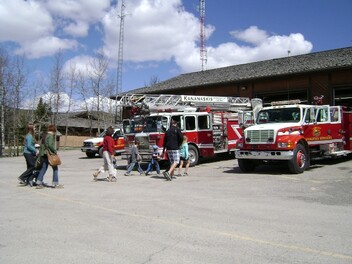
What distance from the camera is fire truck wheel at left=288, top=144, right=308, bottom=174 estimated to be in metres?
12.9

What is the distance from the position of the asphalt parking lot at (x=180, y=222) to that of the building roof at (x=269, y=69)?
13.5 metres

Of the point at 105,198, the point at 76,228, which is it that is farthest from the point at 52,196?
the point at 76,228

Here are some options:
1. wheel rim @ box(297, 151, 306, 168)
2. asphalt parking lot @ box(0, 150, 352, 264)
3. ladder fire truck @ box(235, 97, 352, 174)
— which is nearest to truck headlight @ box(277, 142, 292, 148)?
ladder fire truck @ box(235, 97, 352, 174)

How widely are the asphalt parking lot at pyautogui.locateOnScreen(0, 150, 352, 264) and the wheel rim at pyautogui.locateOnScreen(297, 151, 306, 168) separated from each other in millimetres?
1441

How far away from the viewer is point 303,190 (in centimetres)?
1014

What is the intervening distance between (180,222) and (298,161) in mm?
7673

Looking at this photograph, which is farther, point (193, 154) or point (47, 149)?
point (193, 154)

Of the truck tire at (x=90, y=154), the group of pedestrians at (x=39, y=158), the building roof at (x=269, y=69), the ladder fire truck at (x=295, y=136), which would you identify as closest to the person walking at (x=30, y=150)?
the group of pedestrians at (x=39, y=158)

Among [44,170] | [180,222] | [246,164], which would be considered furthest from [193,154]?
[180,222]

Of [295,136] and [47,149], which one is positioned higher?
[295,136]

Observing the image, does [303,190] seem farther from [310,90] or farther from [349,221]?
[310,90]

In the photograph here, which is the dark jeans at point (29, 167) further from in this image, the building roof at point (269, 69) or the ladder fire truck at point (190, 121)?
the building roof at point (269, 69)

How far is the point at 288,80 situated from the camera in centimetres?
2511

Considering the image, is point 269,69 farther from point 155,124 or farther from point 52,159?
point 52,159
